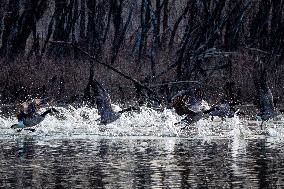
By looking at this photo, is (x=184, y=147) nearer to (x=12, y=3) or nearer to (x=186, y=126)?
(x=186, y=126)

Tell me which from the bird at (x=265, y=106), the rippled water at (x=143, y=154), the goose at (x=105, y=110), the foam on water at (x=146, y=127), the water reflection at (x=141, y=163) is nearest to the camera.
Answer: the water reflection at (x=141, y=163)

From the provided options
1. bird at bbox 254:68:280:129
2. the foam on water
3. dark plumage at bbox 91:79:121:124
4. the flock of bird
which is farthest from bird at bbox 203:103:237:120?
dark plumage at bbox 91:79:121:124

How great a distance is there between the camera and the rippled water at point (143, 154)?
13438 mm

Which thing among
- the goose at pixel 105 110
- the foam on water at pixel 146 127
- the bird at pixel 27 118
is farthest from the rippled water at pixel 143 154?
the goose at pixel 105 110

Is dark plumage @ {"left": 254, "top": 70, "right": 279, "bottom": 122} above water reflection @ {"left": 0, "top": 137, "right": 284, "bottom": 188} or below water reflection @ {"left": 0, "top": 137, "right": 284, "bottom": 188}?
above

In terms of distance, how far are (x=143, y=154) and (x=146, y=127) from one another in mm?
5882

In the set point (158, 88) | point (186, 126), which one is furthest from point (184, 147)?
point (158, 88)

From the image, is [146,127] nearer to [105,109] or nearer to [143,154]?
[105,109]

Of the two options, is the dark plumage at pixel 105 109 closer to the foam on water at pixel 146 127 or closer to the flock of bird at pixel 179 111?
the flock of bird at pixel 179 111

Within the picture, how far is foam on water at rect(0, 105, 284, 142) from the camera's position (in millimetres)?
20578

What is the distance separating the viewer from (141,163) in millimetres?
15492

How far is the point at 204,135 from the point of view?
20.5 m

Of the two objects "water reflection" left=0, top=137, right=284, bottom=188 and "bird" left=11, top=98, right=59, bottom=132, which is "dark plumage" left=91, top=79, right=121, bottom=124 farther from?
"water reflection" left=0, top=137, right=284, bottom=188

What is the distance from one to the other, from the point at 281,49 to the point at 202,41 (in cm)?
297
